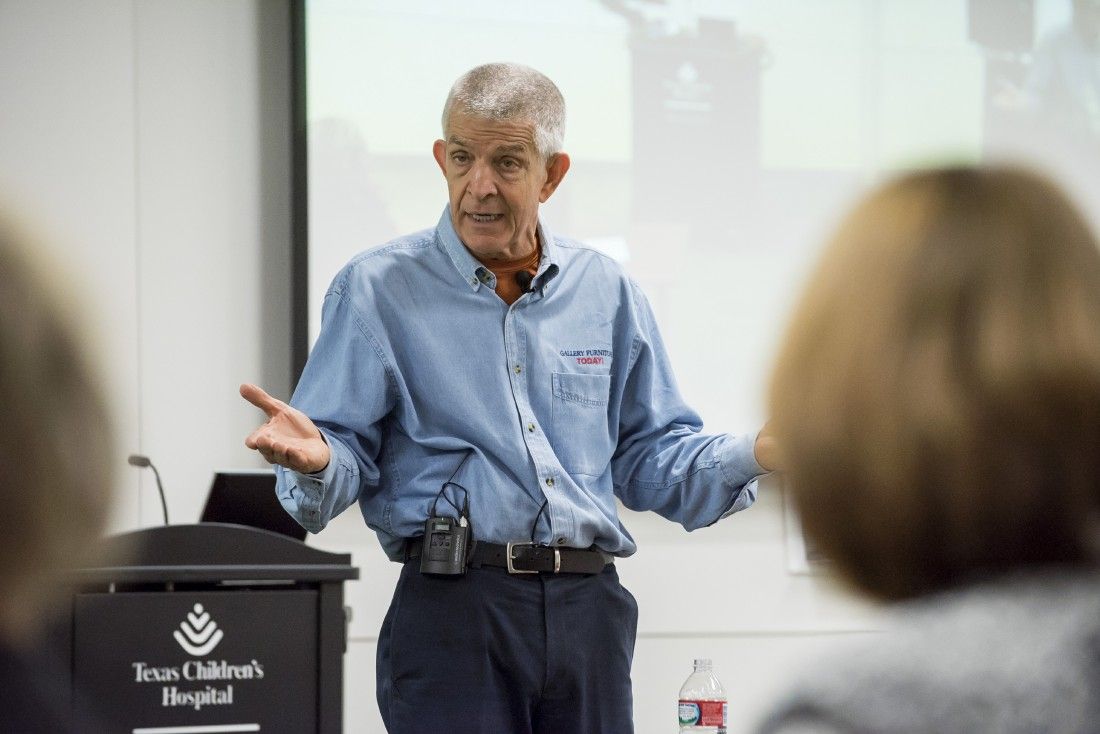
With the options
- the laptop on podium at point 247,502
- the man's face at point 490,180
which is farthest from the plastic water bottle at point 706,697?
the man's face at point 490,180

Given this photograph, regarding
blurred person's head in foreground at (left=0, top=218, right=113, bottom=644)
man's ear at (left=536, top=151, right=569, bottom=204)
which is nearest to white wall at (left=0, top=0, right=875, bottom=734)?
man's ear at (left=536, top=151, right=569, bottom=204)

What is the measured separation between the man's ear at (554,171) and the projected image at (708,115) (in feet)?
4.27

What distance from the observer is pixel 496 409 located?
2.22m

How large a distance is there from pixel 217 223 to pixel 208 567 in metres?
1.83

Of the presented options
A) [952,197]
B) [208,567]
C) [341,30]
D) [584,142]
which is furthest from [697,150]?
[952,197]

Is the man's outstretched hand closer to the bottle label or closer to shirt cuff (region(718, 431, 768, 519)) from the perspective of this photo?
shirt cuff (region(718, 431, 768, 519))

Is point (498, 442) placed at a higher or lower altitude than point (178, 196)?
lower

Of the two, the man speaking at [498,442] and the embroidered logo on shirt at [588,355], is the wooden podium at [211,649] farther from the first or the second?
the embroidered logo on shirt at [588,355]

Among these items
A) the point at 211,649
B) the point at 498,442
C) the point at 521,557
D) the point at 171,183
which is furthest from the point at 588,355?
→ the point at 171,183

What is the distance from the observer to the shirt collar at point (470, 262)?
2.28m

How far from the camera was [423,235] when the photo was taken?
2363 millimetres

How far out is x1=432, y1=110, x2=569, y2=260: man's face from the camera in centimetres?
227

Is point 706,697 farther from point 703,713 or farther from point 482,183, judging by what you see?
point 482,183

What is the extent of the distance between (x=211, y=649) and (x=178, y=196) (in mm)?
1934
